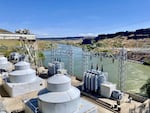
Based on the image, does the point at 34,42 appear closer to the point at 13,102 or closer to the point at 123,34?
the point at 13,102

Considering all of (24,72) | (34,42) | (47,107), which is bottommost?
(47,107)

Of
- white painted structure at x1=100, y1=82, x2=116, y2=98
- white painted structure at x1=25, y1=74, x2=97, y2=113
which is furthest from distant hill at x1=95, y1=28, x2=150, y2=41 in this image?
white painted structure at x1=25, y1=74, x2=97, y2=113

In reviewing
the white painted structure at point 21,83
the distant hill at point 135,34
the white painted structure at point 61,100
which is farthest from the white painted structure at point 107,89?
the distant hill at point 135,34

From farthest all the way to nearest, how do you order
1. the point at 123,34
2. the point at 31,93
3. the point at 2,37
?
the point at 123,34 → the point at 2,37 → the point at 31,93

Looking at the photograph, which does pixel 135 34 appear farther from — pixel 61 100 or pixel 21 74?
pixel 61 100

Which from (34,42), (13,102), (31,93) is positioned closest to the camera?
(13,102)

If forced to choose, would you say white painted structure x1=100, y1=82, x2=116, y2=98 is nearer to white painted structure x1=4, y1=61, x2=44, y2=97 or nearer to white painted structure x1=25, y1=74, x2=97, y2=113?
white painted structure x1=25, y1=74, x2=97, y2=113

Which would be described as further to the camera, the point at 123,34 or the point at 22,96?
the point at 123,34

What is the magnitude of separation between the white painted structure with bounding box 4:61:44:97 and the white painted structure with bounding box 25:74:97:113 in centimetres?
488

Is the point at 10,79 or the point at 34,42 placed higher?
the point at 34,42

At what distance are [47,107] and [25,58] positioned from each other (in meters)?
20.2

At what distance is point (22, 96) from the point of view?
16.6 metres

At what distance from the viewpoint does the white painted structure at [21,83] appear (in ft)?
54.3

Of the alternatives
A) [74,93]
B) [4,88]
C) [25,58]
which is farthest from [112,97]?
[25,58]
